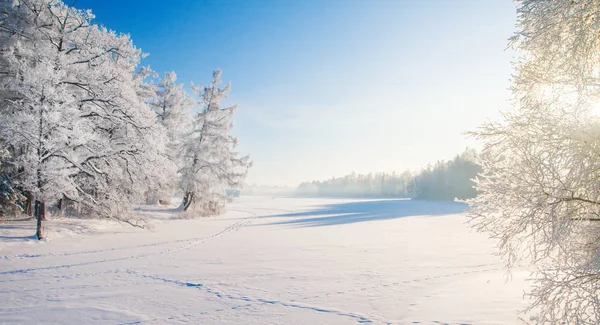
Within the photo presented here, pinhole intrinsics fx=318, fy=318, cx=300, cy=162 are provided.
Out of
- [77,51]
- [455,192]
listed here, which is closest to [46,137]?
[77,51]

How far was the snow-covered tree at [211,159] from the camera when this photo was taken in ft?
83.6

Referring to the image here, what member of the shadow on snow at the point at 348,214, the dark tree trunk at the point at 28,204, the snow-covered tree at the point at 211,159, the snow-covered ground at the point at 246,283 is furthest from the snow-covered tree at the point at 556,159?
the snow-covered tree at the point at 211,159

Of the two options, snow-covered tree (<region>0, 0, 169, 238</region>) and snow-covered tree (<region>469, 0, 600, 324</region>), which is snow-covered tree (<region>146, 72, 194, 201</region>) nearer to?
snow-covered tree (<region>0, 0, 169, 238</region>)

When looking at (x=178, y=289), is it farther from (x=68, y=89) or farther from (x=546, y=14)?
(x=68, y=89)

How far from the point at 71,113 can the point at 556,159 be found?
47.8ft

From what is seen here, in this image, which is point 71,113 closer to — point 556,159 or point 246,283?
point 246,283

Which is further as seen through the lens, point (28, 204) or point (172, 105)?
point (172, 105)

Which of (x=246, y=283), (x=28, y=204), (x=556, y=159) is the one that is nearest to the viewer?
(x=556, y=159)

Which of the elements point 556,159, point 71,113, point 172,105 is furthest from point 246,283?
point 172,105

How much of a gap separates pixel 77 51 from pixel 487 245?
61.7 ft

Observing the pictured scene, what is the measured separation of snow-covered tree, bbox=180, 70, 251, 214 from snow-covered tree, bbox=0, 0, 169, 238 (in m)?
9.68

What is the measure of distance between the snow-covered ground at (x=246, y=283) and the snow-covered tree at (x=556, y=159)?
135cm

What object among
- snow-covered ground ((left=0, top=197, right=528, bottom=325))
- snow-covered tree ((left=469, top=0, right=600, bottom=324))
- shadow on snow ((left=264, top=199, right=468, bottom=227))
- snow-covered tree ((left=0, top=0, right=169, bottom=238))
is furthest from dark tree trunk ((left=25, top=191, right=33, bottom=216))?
snow-covered tree ((left=469, top=0, right=600, bottom=324))

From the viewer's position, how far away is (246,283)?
7156mm
